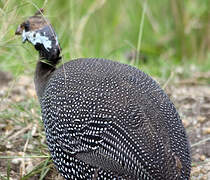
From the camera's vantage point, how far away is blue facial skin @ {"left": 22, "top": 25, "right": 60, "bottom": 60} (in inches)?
145

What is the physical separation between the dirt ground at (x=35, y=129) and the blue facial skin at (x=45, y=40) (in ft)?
1.21

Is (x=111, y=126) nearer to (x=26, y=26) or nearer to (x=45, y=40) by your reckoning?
(x=45, y=40)

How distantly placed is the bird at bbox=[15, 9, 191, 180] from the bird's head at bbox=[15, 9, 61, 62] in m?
0.44

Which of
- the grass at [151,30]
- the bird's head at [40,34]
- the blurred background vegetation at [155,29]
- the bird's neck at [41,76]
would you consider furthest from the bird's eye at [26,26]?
the blurred background vegetation at [155,29]

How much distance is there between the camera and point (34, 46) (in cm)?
381

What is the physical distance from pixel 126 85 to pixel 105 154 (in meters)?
0.49

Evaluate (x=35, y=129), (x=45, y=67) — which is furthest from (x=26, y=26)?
(x=35, y=129)

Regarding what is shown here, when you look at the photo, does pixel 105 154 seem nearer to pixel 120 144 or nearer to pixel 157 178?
pixel 120 144

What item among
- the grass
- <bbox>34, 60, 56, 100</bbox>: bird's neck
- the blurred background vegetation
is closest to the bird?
<bbox>34, 60, 56, 100</bbox>: bird's neck

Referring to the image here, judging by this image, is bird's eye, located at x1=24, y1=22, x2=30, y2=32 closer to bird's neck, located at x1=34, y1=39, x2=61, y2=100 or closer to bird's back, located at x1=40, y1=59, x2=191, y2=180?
bird's neck, located at x1=34, y1=39, x2=61, y2=100

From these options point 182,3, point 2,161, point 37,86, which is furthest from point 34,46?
point 182,3

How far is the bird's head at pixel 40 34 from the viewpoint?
3.68m

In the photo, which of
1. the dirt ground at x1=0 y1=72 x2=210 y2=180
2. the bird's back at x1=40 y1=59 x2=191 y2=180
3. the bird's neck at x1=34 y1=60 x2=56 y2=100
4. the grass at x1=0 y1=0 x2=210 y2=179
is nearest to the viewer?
the bird's back at x1=40 y1=59 x2=191 y2=180

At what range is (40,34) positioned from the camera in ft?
12.1
